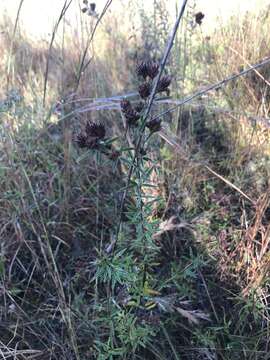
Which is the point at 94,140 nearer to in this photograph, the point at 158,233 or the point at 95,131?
the point at 95,131

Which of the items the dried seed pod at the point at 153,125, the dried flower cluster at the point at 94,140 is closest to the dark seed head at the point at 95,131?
the dried flower cluster at the point at 94,140

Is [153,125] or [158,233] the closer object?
[153,125]

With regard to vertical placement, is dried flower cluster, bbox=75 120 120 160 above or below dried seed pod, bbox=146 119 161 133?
below

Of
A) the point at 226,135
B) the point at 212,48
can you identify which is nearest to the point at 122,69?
the point at 212,48

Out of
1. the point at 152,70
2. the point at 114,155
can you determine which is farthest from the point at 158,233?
the point at 152,70

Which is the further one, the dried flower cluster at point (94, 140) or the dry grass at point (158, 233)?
the dry grass at point (158, 233)

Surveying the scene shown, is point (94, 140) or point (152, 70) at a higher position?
point (152, 70)

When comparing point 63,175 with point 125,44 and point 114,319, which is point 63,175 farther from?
point 125,44

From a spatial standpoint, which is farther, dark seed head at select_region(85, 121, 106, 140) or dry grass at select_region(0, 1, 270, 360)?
dry grass at select_region(0, 1, 270, 360)

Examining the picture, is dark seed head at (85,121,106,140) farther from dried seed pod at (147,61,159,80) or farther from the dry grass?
dried seed pod at (147,61,159,80)

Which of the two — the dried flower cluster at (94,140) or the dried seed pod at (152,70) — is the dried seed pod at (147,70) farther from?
the dried flower cluster at (94,140)

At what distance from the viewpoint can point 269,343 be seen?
1.21m

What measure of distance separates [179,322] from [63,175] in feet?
2.53

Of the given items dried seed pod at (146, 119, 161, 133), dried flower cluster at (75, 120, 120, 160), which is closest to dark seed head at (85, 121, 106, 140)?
dried flower cluster at (75, 120, 120, 160)
